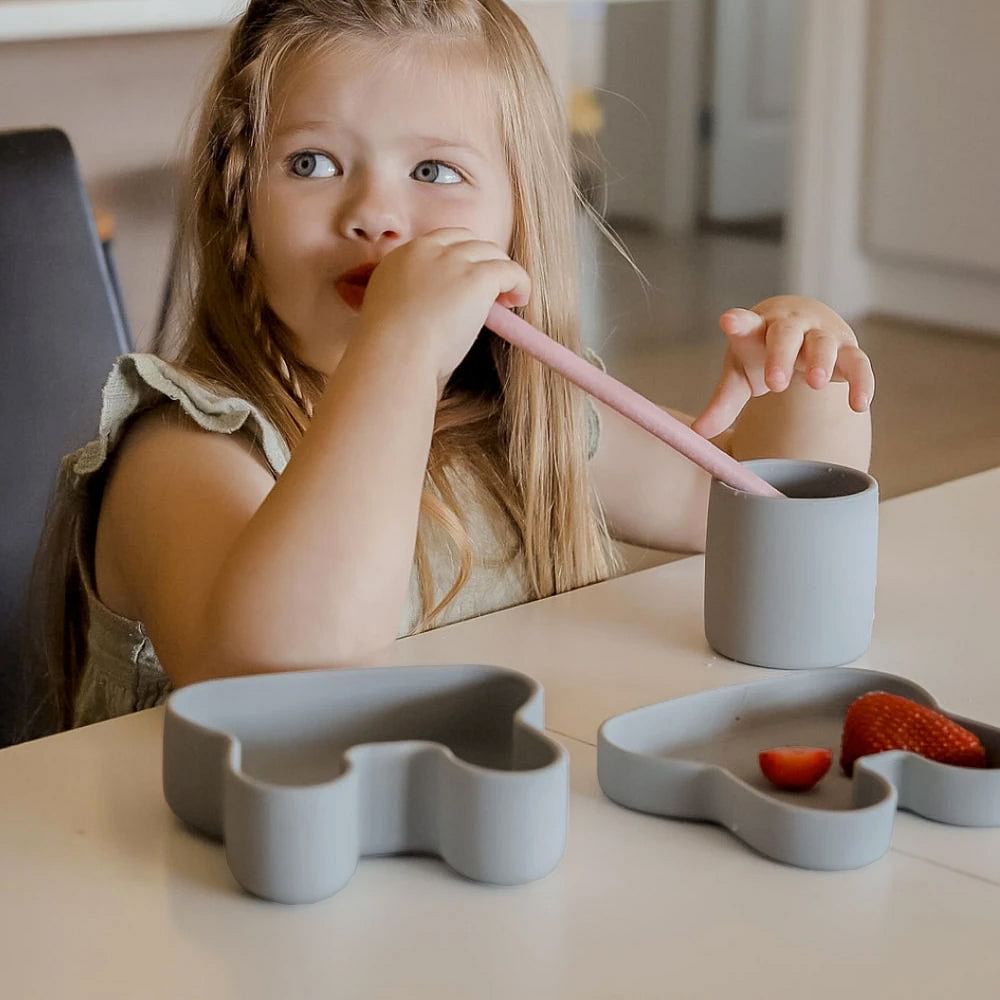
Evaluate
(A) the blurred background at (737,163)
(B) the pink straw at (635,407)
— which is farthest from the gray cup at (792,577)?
(A) the blurred background at (737,163)

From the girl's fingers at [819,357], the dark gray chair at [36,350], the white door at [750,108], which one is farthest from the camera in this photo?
the white door at [750,108]

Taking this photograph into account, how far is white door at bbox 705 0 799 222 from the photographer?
5082 mm

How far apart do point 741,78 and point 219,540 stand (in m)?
4.70

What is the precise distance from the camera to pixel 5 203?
1174 millimetres

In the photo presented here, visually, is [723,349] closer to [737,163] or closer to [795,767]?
[737,163]

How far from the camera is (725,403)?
3.11 feet

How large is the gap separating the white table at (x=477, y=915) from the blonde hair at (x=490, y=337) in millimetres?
419

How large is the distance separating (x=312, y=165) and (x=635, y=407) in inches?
13.9

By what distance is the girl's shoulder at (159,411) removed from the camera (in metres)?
0.88

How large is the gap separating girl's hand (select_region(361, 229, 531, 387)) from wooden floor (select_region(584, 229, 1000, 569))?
157 centimetres

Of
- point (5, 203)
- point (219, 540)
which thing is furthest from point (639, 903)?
point (5, 203)

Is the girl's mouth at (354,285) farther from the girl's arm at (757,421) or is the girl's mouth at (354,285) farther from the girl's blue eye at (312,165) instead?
the girl's arm at (757,421)

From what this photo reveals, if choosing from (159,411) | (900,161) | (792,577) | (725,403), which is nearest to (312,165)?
(159,411)

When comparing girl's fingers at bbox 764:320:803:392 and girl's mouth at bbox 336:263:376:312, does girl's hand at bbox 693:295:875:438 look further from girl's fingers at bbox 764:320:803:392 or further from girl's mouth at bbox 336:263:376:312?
girl's mouth at bbox 336:263:376:312
